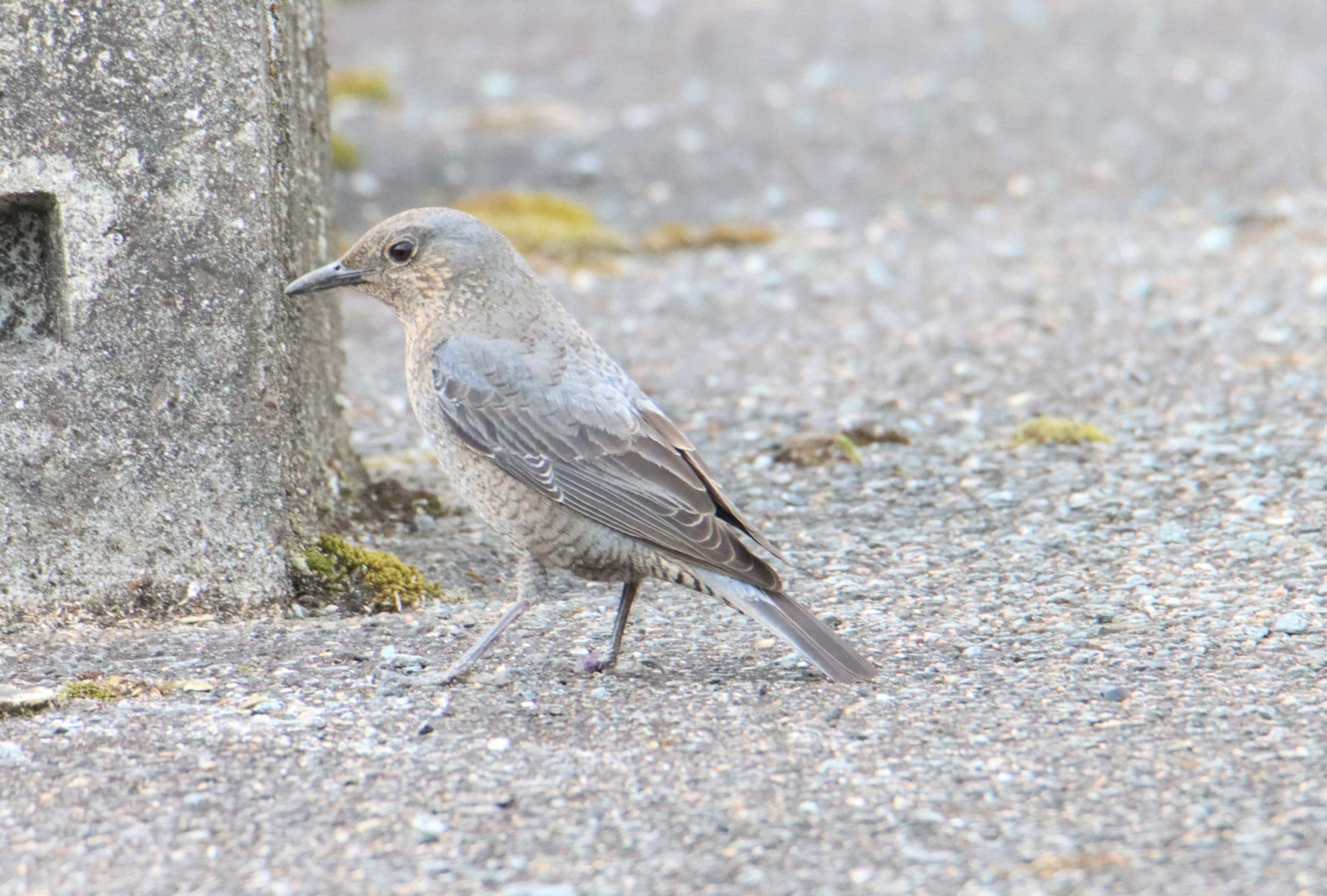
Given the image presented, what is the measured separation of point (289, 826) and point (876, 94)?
428 inches

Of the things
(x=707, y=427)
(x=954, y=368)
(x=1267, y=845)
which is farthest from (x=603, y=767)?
(x=954, y=368)

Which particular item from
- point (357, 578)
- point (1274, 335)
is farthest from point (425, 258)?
point (1274, 335)

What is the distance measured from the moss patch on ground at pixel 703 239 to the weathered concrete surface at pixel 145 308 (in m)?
5.34

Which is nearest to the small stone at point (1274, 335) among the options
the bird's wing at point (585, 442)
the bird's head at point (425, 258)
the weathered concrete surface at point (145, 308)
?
the bird's wing at point (585, 442)

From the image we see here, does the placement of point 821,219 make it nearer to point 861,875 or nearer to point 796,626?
point 796,626

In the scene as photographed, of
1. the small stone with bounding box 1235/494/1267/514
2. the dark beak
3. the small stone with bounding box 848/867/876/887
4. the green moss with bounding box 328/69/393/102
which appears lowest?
the small stone with bounding box 848/867/876/887

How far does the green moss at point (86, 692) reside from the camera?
14.8 ft

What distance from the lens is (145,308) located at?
16.4 ft

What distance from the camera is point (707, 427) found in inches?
292

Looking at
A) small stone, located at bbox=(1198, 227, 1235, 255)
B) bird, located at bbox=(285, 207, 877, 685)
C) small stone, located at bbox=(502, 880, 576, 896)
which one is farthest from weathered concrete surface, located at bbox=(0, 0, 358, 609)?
small stone, located at bbox=(1198, 227, 1235, 255)

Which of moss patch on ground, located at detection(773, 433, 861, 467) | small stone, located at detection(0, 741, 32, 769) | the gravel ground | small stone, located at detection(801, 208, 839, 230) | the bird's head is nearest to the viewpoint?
the gravel ground

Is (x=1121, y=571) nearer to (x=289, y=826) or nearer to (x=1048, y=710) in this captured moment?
(x=1048, y=710)

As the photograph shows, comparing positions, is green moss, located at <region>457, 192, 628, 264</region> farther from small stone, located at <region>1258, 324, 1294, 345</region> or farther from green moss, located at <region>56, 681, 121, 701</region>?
green moss, located at <region>56, 681, 121, 701</region>

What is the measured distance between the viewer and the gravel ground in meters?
3.66
